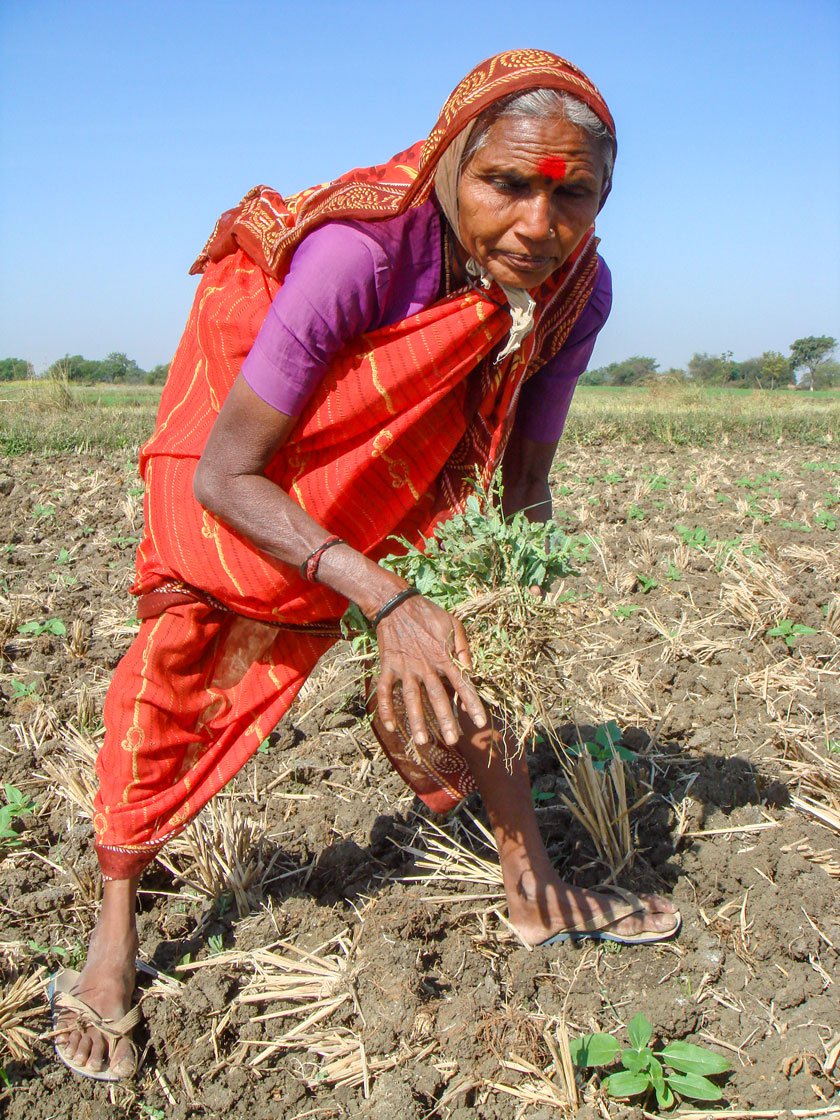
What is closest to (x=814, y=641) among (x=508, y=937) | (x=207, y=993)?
(x=508, y=937)

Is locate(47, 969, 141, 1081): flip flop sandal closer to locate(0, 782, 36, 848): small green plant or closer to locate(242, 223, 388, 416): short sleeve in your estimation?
locate(0, 782, 36, 848): small green plant

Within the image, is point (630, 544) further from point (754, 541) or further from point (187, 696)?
point (187, 696)

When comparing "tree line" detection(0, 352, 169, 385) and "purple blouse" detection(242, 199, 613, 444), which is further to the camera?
"tree line" detection(0, 352, 169, 385)

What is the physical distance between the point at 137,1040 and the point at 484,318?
2002 mm

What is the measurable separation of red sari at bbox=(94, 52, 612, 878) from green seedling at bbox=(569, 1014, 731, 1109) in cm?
111

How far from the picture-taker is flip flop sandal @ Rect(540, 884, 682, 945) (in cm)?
252

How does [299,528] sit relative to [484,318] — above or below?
below

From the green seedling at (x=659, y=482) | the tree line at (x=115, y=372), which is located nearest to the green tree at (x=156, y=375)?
the tree line at (x=115, y=372)

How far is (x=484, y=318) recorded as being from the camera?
2.18 m

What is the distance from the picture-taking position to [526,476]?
9.12 ft

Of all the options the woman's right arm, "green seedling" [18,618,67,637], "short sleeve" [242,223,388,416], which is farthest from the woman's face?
"green seedling" [18,618,67,637]

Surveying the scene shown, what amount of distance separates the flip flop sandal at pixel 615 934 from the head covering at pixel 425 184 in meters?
1.51

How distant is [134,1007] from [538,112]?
91.5 inches

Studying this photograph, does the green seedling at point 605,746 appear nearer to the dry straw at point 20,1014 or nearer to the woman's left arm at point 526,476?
the woman's left arm at point 526,476
